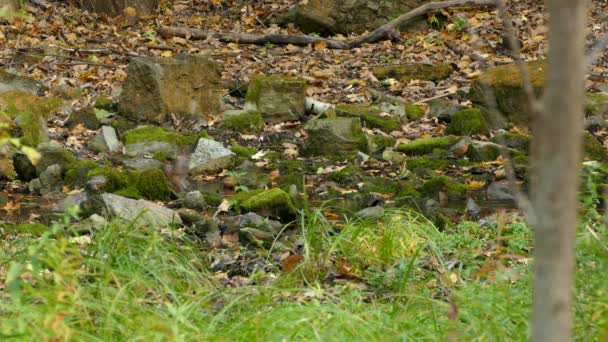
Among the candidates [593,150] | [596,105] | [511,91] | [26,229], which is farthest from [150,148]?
[596,105]

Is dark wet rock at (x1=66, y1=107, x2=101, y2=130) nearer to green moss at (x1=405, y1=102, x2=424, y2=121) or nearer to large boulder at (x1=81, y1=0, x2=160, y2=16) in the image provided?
green moss at (x1=405, y1=102, x2=424, y2=121)

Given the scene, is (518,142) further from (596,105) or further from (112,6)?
(112,6)

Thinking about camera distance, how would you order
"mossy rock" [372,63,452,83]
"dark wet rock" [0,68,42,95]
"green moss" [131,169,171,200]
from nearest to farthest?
"green moss" [131,169,171,200] < "dark wet rock" [0,68,42,95] < "mossy rock" [372,63,452,83]

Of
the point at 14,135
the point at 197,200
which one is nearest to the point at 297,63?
the point at 14,135

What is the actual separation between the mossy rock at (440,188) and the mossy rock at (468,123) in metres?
2.04

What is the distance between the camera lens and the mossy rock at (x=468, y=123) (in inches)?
404

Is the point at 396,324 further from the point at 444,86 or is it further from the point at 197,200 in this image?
the point at 444,86

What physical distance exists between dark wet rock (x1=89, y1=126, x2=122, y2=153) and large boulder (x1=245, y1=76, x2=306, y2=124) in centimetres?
174

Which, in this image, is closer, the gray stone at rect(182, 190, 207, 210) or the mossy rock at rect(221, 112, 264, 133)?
the gray stone at rect(182, 190, 207, 210)

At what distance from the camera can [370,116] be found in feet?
35.1

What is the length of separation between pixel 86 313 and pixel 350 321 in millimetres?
930

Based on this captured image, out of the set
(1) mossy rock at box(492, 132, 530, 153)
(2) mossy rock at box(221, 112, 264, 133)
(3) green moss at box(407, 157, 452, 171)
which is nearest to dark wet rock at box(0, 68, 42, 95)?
(2) mossy rock at box(221, 112, 264, 133)

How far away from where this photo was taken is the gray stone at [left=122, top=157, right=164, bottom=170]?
920 centimetres

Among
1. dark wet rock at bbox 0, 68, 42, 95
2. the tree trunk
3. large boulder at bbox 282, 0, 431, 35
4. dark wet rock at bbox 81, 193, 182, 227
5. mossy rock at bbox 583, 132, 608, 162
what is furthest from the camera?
large boulder at bbox 282, 0, 431, 35
